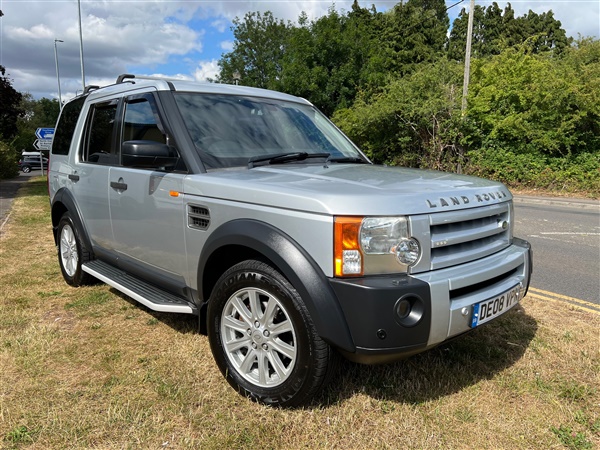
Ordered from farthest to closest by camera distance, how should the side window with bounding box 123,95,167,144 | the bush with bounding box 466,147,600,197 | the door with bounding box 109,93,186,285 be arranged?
the bush with bounding box 466,147,600,197, the side window with bounding box 123,95,167,144, the door with bounding box 109,93,186,285

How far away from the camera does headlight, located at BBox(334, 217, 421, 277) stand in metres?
2.24

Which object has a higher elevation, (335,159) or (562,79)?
(562,79)

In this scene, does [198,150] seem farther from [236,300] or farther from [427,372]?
[427,372]

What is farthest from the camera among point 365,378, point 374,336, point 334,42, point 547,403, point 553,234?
point 334,42

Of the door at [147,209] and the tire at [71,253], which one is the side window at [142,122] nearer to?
the door at [147,209]

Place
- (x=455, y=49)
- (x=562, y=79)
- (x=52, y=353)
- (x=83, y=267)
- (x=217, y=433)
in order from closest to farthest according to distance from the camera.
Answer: (x=217, y=433), (x=52, y=353), (x=83, y=267), (x=562, y=79), (x=455, y=49)

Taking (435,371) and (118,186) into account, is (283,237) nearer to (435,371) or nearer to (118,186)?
(435,371)

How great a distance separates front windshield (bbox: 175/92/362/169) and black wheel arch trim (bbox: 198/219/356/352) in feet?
2.53

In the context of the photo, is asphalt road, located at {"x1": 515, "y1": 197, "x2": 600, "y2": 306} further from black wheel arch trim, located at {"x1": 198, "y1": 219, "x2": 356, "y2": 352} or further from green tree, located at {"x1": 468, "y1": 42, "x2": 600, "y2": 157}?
green tree, located at {"x1": 468, "y1": 42, "x2": 600, "y2": 157}

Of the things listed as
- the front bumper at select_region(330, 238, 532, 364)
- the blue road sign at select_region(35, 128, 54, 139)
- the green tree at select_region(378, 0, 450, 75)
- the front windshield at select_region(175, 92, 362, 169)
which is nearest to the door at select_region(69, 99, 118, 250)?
the front windshield at select_region(175, 92, 362, 169)

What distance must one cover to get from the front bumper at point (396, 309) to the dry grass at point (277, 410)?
534 millimetres

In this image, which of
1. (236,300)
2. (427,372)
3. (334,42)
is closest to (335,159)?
(236,300)

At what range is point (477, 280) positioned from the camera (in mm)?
2504

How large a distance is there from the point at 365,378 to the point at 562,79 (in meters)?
17.0
